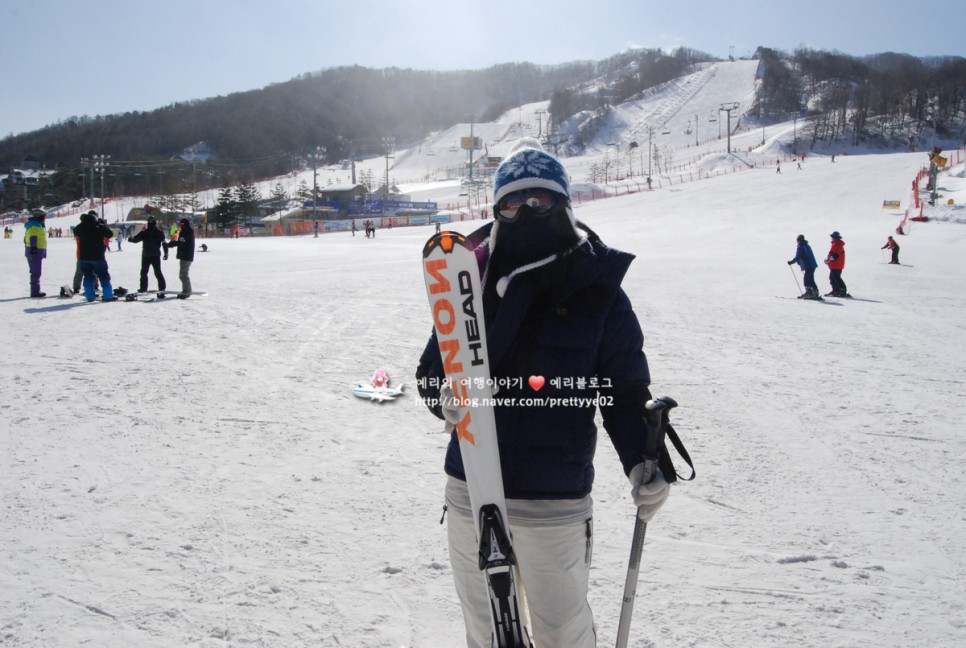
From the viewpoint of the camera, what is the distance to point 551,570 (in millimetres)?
1862

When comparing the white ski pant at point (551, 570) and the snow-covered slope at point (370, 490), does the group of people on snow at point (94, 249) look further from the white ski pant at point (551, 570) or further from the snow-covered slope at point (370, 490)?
the white ski pant at point (551, 570)

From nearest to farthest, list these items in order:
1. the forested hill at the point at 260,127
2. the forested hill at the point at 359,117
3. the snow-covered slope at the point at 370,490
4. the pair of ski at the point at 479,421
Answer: the pair of ski at the point at 479,421 → the snow-covered slope at the point at 370,490 → the forested hill at the point at 359,117 → the forested hill at the point at 260,127

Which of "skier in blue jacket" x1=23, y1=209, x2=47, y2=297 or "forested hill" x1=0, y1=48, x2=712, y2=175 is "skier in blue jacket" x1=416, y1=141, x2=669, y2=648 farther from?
"forested hill" x1=0, y1=48, x2=712, y2=175

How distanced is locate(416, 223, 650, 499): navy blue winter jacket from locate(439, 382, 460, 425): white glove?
142 mm

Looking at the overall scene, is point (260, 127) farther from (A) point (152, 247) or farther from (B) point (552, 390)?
(B) point (552, 390)

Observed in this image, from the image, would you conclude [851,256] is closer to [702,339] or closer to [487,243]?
[702,339]

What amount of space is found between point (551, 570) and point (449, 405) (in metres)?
0.58

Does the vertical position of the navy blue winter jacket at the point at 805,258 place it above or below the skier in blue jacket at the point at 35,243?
below

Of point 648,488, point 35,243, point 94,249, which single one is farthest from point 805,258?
point 35,243

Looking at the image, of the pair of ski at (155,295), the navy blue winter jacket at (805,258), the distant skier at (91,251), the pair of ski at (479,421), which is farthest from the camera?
the navy blue winter jacket at (805,258)

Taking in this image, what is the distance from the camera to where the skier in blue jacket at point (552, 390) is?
6.13ft

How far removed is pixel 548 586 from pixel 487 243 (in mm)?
1090

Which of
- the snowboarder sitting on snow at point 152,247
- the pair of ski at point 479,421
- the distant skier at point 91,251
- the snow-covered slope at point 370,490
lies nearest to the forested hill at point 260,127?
the snowboarder sitting on snow at point 152,247

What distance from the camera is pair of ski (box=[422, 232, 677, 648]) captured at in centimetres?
183
